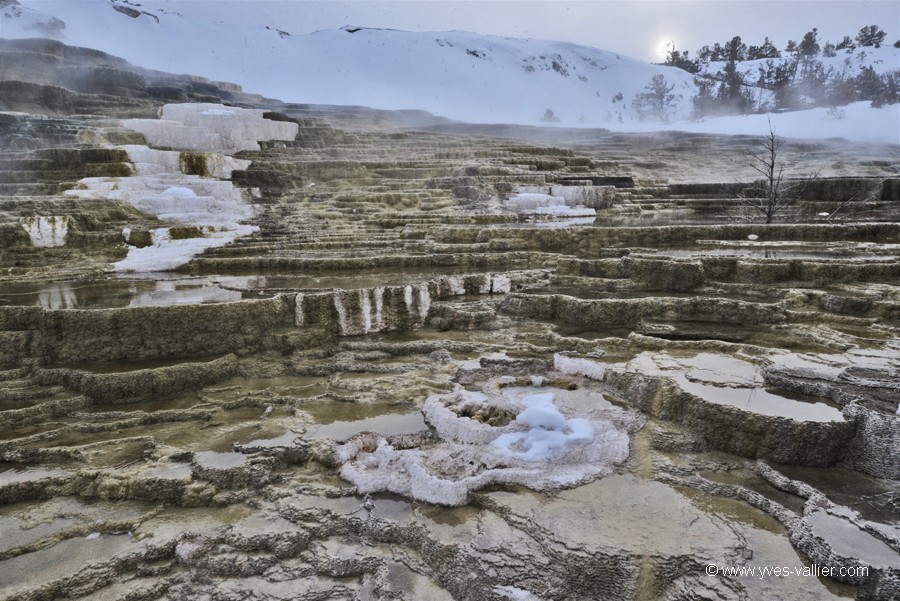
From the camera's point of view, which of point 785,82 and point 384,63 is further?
point 384,63

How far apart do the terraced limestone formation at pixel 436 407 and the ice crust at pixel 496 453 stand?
0.07 feet

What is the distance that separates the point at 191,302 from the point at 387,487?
13.2ft

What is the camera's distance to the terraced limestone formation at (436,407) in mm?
3039

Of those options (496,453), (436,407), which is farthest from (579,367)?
(496,453)

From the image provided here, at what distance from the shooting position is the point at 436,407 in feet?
15.4

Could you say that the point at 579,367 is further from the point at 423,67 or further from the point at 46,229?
the point at 423,67

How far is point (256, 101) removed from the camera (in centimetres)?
2684

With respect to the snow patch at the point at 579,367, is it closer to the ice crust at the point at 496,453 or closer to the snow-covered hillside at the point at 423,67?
the ice crust at the point at 496,453

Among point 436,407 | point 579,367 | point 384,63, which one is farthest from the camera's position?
point 384,63

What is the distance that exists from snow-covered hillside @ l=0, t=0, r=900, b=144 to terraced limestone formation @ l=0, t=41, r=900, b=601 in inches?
1148

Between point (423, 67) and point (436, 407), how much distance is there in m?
51.4

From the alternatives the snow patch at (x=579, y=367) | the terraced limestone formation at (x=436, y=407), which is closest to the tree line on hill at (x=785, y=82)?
the terraced limestone formation at (x=436, y=407)

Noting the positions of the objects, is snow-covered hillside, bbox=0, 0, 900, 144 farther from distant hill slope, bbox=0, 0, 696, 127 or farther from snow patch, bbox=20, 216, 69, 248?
snow patch, bbox=20, 216, 69, 248

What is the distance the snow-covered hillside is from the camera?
34.0 meters
